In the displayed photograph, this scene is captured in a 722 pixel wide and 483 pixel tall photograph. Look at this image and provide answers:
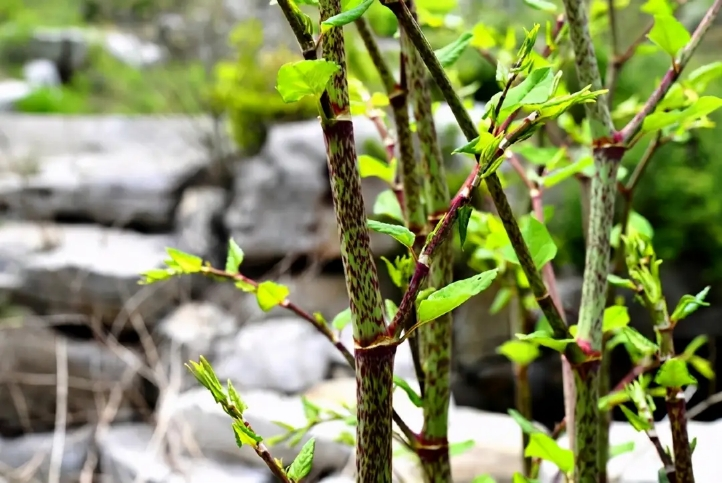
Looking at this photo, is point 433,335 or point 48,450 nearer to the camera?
point 433,335

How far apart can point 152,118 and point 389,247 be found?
51.4 inches

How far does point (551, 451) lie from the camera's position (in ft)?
0.89

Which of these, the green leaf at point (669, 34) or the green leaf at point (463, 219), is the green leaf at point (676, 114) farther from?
the green leaf at point (463, 219)

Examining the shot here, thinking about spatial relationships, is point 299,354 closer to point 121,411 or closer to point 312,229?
point 312,229

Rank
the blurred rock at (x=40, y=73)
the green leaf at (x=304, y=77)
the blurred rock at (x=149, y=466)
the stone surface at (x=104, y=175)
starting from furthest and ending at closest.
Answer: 1. the blurred rock at (x=40, y=73)
2. the stone surface at (x=104, y=175)
3. the blurred rock at (x=149, y=466)
4. the green leaf at (x=304, y=77)

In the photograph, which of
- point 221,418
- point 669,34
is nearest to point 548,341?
point 669,34

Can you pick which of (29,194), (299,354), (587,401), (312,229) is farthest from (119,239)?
(587,401)

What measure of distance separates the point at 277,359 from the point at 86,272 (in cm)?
68

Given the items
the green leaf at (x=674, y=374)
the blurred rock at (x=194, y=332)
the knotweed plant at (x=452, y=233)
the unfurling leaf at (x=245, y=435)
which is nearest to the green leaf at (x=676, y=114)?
the knotweed plant at (x=452, y=233)

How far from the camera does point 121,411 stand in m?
1.47

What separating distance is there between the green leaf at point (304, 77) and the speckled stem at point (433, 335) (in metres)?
0.12

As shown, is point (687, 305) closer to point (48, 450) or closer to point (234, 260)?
point (234, 260)

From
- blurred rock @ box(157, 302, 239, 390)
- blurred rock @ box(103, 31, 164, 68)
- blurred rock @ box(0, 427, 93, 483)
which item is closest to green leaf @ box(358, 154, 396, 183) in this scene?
blurred rock @ box(157, 302, 239, 390)

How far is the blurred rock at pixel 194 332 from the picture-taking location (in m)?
1.50
